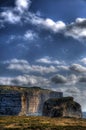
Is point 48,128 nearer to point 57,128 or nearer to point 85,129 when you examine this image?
point 57,128

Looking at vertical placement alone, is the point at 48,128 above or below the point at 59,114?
below

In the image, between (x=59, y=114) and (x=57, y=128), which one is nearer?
(x=57, y=128)

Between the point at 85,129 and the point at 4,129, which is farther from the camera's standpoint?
the point at 85,129

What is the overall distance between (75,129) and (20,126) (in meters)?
13.9

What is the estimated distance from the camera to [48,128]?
87.4m

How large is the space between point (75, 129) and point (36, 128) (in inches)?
A: 388

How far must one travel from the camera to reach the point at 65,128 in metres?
89.2

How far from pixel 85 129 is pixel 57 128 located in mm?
7640

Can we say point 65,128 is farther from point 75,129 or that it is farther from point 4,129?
point 4,129

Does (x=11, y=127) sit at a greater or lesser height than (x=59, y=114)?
lesser

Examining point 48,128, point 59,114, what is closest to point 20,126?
point 48,128

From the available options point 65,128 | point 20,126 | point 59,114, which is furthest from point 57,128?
point 59,114

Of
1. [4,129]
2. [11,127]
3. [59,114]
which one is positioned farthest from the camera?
[59,114]

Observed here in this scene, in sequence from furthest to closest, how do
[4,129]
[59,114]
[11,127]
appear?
[59,114]
[11,127]
[4,129]
